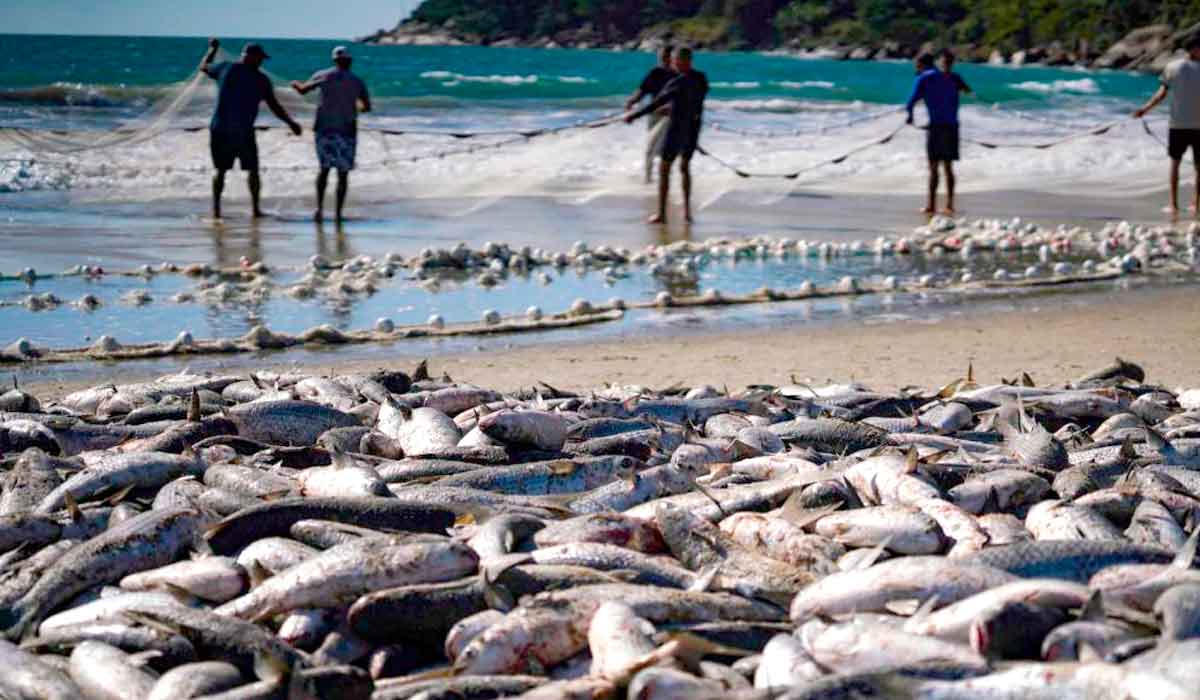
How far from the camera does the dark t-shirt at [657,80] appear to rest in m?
18.6

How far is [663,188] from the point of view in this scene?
18734 millimetres

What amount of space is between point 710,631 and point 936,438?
2.97 metres

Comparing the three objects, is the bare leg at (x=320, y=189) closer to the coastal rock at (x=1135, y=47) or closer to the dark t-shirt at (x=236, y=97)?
the dark t-shirt at (x=236, y=97)

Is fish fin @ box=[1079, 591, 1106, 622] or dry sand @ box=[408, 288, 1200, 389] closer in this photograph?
fish fin @ box=[1079, 591, 1106, 622]

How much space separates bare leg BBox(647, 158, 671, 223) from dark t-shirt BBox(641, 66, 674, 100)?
0.85m

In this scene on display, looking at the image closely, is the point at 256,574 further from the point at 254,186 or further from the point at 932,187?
the point at 932,187

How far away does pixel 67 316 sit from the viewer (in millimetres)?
12547

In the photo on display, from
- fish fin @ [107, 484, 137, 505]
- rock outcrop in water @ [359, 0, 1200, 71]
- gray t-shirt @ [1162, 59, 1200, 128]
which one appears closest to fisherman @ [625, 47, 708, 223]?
gray t-shirt @ [1162, 59, 1200, 128]

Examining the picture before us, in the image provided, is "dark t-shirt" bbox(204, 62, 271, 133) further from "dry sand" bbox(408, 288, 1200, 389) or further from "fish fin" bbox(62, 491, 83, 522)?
"fish fin" bbox(62, 491, 83, 522)

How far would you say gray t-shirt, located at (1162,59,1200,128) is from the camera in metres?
18.9

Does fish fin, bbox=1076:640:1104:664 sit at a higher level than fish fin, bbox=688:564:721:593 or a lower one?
higher

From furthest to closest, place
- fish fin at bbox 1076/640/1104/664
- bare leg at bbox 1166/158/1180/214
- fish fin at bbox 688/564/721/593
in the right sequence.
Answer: bare leg at bbox 1166/158/1180/214, fish fin at bbox 688/564/721/593, fish fin at bbox 1076/640/1104/664

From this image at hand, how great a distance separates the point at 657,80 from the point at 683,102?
627 mm

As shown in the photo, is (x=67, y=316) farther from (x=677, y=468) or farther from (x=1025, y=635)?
(x=1025, y=635)
